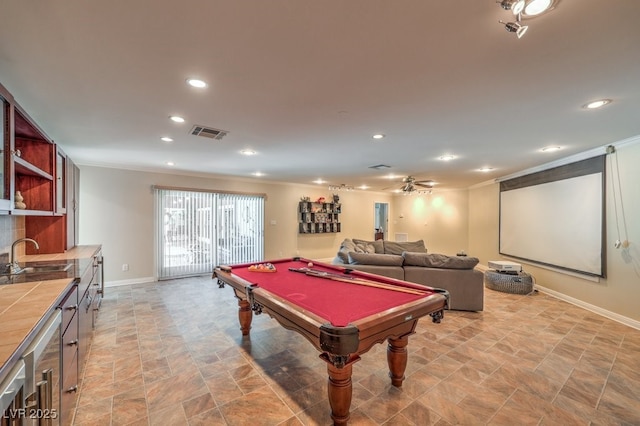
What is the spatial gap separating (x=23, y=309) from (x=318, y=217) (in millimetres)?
6885

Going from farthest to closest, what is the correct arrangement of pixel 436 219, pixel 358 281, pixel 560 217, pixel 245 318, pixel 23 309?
pixel 436 219
pixel 560 217
pixel 245 318
pixel 358 281
pixel 23 309

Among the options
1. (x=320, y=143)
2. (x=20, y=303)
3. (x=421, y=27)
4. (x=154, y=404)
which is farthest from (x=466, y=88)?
(x=154, y=404)

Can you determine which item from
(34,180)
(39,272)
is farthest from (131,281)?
(39,272)

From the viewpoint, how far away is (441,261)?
4031 mm

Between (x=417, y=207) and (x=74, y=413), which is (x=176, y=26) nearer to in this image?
(x=74, y=413)

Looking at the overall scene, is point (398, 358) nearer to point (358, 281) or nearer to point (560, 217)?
point (358, 281)

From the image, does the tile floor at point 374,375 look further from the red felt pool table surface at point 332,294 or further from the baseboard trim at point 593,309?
the red felt pool table surface at point 332,294

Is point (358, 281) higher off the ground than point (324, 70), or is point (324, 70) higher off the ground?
point (324, 70)

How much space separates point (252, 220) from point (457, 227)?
6.01 m

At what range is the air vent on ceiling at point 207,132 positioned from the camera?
303 cm

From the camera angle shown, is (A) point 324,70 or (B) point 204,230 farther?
(B) point 204,230

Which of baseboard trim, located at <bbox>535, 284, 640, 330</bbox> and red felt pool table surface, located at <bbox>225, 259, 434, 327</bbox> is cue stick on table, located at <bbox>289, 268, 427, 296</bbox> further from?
baseboard trim, located at <bbox>535, 284, 640, 330</bbox>

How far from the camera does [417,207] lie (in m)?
9.12

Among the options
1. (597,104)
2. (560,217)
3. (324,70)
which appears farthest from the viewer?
(560,217)
